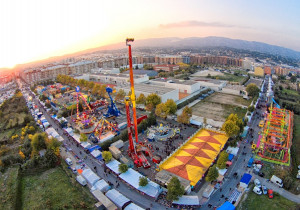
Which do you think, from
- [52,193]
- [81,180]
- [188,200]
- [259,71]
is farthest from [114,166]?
[259,71]

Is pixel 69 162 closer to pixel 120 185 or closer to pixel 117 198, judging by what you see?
pixel 120 185

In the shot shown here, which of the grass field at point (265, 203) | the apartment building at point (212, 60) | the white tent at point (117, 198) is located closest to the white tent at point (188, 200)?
the grass field at point (265, 203)

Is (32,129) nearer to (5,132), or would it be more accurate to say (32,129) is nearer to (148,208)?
(5,132)

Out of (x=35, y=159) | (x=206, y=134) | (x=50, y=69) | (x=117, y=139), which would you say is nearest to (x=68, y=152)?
(x=35, y=159)

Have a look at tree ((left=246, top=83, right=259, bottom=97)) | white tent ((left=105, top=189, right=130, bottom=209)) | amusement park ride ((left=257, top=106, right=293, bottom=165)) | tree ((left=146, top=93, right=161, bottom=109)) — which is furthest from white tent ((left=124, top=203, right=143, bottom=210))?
tree ((left=246, top=83, right=259, bottom=97))

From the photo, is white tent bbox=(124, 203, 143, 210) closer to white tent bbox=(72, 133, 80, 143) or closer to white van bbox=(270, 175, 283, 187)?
white van bbox=(270, 175, 283, 187)

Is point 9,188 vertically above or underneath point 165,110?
underneath

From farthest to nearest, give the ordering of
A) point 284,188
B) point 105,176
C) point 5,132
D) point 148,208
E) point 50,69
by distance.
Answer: point 50,69 < point 5,132 < point 105,176 < point 284,188 < point 148,208
